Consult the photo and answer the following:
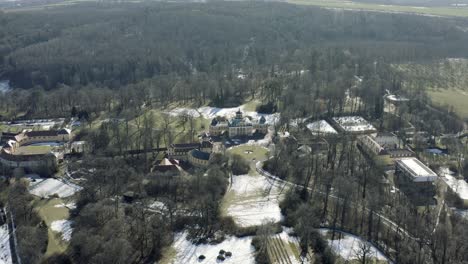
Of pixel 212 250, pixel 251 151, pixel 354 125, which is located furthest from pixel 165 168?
pixel 354 125

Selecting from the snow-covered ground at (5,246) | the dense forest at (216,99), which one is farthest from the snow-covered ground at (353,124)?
the snow-covered ground at (5,246)

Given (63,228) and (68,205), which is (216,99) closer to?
(68,205)

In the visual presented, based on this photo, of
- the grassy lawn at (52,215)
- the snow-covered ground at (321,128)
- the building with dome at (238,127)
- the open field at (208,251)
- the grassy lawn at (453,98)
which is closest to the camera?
the open field at (208,251)

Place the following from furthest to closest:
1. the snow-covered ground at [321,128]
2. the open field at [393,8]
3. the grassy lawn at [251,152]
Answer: the open field at [393,8] → the snow-covered ground at [321,128] → the grassy lawn at [251,152]

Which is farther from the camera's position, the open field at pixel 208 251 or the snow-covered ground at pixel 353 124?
the snow-covered ground at pixel 353 124

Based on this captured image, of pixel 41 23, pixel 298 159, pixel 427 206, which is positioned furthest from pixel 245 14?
pixel 427 206

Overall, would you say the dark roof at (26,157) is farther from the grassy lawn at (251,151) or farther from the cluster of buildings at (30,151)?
the grassy lawn at (251,151)

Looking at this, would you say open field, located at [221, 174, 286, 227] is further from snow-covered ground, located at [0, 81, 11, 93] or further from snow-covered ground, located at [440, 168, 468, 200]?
snow-covered ground, located at [0, 81, 11, 93]

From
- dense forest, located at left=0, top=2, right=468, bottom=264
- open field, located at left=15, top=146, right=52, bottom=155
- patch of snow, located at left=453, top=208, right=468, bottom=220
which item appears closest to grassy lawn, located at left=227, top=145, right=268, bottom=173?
dense forest, located at left=0, top=2, right=468, bottom=264
